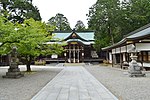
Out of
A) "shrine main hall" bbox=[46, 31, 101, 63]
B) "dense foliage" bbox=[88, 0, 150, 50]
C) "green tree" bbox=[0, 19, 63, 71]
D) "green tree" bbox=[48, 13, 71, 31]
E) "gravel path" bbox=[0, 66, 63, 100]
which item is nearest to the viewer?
"gravel path" bbox=[0, 66, 63, 100]

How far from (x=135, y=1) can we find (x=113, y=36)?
7.75 m

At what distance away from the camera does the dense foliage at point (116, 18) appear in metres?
41.4

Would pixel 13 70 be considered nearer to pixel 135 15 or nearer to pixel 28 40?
pixel 28 40

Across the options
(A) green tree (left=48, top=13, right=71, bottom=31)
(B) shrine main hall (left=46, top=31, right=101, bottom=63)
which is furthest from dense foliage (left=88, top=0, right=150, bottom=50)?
(A) green tree (left=48, top=13, right=71, bottom=31)

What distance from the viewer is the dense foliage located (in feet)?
136

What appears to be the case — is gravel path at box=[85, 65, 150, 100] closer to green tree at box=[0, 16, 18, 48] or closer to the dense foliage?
green tree at box=[0, 16, 18, 48]

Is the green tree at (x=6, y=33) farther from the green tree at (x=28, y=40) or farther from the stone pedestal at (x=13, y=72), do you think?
the stone pedestal at (x=13, y=72)

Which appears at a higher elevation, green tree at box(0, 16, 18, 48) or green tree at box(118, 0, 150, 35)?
green tree at box(118, 0, 150, 35)

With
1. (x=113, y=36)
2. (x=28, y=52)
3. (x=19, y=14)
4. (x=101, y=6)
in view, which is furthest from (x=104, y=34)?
(x=28, y=52)

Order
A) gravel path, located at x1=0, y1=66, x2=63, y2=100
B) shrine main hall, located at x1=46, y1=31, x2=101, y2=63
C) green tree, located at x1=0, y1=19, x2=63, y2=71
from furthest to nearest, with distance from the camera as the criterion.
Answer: shrine main hall, located at x1=46, y1=31, x2=101, y2=63, green tree, located at x1=0, y1=19, x2=63, y2=71, gravel path, located at x1=0, y1=66, x2=63, y2=100

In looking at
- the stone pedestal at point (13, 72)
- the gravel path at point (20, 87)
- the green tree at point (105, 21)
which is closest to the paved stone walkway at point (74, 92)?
the gravel path at point (20, 87)

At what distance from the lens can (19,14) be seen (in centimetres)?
4822

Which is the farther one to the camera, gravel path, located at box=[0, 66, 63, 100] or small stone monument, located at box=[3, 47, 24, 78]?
small stone monument, located at box=[3, 47, 24, 78]

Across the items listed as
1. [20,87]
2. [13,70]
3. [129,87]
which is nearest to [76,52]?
[13,70]
